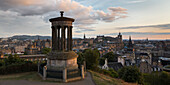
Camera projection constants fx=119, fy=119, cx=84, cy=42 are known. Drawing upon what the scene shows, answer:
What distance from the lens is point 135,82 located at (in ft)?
65.8

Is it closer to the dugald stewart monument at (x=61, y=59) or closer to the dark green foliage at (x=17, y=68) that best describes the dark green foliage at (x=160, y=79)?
the dugald stewart monument at (x=61, y=59)

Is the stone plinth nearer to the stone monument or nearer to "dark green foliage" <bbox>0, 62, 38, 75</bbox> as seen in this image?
the stone monument

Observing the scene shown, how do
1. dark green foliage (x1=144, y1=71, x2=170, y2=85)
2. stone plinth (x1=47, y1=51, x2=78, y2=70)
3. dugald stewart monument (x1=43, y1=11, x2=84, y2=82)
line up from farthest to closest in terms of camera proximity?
dark green foliage (x1=144, y1=71, x2=170, y2=85)
stone plinth (x1=47, y1=51, x2=78, y2=70)
dugald stewart monument (x1=43, y1=11, x2=84, y2=82)

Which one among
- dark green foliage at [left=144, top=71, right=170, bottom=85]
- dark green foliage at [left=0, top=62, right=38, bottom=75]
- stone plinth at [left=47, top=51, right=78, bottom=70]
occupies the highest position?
stone plinth at [left=47, top=51, right=78, bottom=70]

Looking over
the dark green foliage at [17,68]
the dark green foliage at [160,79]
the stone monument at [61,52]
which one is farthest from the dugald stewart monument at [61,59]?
the dark green foliage at [160,79]

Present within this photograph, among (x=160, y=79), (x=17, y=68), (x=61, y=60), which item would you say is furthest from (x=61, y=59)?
(x=160, y=79)

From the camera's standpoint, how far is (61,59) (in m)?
14.4

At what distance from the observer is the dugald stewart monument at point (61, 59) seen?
13.4 m

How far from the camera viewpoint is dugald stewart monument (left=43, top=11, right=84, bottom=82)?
13367mm

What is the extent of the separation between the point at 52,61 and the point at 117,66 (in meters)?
31.4

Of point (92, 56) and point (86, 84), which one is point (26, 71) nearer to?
point (86, 84)

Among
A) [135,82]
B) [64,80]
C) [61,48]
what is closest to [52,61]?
[61,48]

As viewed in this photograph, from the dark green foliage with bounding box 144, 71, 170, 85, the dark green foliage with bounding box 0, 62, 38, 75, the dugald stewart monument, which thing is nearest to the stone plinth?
the dugald stewart monument

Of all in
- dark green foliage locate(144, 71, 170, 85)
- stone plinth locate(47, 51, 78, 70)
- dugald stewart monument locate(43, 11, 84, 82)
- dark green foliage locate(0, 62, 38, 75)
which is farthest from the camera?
dark green foliage locate(144, 71, 170, 85)
